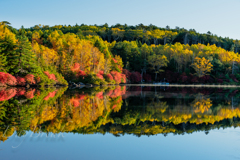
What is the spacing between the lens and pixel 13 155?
6.65m

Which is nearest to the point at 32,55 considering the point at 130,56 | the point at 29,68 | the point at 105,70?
the point at 29,68

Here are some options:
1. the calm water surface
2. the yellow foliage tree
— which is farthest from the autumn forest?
the calm water surface

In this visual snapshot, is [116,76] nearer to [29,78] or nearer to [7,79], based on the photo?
[29,78]

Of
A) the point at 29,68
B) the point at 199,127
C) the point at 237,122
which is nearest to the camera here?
the point at 199,127

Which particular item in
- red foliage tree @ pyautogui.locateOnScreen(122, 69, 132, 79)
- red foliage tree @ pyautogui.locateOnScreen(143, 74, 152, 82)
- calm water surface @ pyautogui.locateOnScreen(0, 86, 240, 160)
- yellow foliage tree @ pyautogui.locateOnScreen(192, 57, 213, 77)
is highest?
yellow foliage tree @ pyautogui.locateOnScreen(192, 57, 213, 77)

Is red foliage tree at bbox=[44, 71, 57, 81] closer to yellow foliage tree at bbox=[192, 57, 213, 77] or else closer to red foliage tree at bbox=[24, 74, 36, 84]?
red foliage tree at bbox=[24, 74, 36, 84]

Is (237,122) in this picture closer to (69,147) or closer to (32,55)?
(69,147)

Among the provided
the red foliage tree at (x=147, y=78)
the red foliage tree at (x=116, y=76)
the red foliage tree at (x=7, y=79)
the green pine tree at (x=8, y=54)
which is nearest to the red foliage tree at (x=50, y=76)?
the green pine tree at (x=8, y=54)

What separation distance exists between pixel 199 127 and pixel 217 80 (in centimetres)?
6528

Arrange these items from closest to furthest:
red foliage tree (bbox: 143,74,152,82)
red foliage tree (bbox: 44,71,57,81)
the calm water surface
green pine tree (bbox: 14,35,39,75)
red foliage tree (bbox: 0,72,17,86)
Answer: the calm water surface → red foliage tree (bbox: 0,72,17,86) → green pine tree (bbox: 14,35,39,75) → red foliage tree (bbox: 44,71,57,81) → red foliage tree (bbox: 143,74,152,82)

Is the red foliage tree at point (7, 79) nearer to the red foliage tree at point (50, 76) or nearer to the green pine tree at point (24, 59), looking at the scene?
the green pine tree at point (24, 59)

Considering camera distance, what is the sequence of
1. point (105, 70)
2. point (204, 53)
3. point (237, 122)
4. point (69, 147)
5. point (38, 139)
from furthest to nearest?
point (204, 53)
point (105, 70)
point (237, 122)
point (38, 139)
point (69, 147)

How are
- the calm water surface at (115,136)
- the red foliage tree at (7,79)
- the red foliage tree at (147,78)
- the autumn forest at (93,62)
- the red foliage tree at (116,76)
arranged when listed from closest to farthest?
1. the calm water surface at (115,136)
2. the red foliage tree at (7,79)
3. the autumn forest at (93,62)
4. the red foliage tree at (116,76)
5. the red foliage tree at (147,78)

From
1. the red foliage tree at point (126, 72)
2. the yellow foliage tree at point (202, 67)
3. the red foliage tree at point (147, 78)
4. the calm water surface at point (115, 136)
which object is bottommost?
the calm water surface at point (115, 136)
